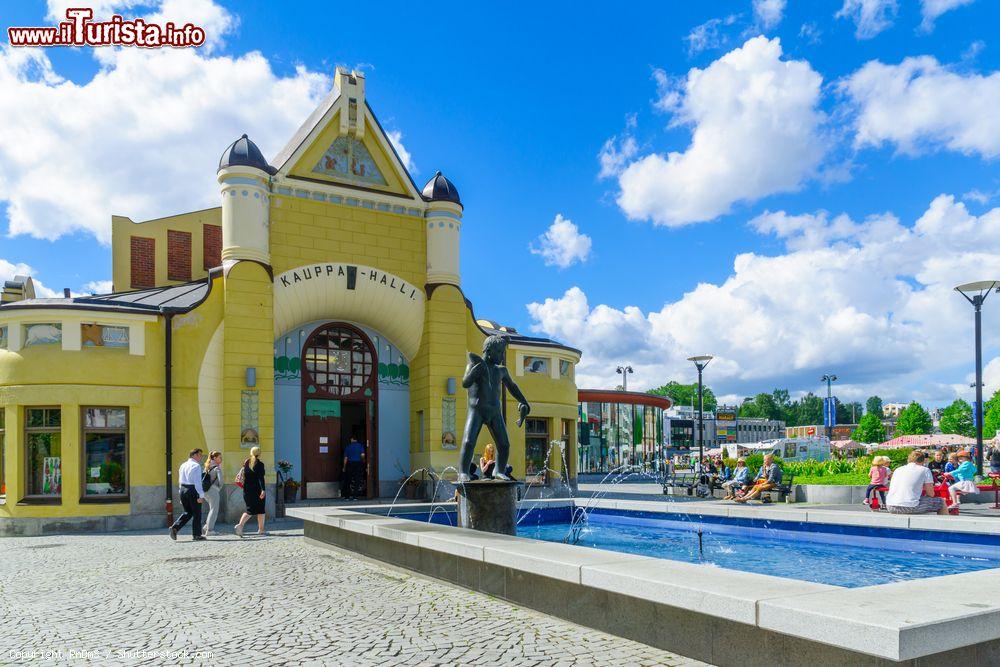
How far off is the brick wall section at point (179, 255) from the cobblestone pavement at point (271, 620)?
19.6m

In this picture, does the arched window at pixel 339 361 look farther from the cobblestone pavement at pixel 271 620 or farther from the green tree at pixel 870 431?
the green tree at pixel 870 431

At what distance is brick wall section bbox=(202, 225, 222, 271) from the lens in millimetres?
29705

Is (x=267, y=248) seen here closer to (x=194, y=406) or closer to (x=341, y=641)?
(x=194, y=406)

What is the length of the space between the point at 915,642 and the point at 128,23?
15.5 meters

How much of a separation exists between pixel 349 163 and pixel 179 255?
11.3 m

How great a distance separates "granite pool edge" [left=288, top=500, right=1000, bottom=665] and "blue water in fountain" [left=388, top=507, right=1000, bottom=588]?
3023mm

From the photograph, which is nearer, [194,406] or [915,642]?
[915,642]

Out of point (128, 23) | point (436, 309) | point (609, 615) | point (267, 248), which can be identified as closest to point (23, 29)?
point (128, 23)

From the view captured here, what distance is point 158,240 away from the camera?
29.1m

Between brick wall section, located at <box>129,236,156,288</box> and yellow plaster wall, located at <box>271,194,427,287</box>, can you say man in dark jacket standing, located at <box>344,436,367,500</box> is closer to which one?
yellow plaster wall, located at <box>271,194,427,287</box>

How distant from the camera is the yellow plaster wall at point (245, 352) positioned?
18.7 metres

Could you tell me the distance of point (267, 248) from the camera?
19.8m

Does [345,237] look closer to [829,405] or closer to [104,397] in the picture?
[104,397]

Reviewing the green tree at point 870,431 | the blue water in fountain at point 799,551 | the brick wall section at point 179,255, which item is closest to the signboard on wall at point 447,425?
the blue water in fountain at point 799,551
